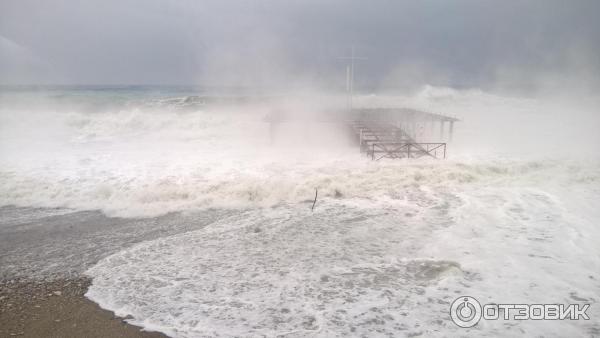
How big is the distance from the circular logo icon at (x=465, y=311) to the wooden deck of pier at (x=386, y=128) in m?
11.4

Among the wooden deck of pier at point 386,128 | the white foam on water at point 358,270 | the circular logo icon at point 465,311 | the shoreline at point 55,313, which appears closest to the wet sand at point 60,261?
the shoreline at point 55,313

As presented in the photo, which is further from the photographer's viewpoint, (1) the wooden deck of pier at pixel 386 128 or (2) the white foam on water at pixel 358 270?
(1) the wooden deck of pier at pixel 386 128

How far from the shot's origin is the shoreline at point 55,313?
5211mm

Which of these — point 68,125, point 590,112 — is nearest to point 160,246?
point 68,125

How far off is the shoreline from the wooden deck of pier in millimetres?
13465

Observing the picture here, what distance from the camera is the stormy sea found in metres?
5.79

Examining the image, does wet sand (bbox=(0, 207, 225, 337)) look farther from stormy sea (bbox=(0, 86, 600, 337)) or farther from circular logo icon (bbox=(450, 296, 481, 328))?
circular logo icon (bbox=(450, 296, 481, 328))

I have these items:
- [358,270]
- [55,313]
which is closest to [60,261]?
[55,313]

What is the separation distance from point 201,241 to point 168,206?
10.6ft

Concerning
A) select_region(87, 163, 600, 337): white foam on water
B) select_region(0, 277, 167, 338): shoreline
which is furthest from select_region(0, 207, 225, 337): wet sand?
select_region(87, 163, 600, 337): white foam on water

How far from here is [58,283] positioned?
21.7 feet

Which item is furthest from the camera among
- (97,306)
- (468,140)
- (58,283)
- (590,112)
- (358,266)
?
(590,112)

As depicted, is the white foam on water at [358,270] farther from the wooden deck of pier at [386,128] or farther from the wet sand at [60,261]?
the wooden deck of pier at [386,128]

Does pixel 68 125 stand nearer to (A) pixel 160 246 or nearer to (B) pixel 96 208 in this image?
(B) pixel 96 208
